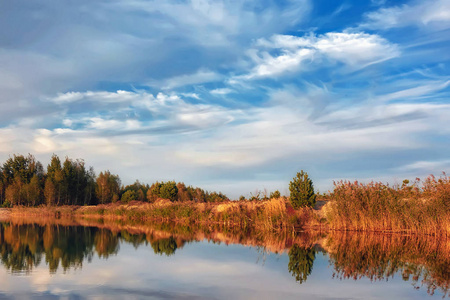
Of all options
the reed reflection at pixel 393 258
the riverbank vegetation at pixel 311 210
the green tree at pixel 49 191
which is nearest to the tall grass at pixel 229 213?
the riverbank vegetation at pixel 311 210

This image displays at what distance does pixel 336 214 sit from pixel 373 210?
1960 mm

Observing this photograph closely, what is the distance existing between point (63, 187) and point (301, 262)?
44.5m

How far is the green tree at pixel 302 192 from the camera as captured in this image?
23905 millimetres

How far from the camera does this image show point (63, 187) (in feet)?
164

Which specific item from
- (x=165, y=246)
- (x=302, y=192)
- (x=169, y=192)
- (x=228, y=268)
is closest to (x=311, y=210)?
(x=302, y=192)

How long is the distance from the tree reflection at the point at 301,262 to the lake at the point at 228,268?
3 cm

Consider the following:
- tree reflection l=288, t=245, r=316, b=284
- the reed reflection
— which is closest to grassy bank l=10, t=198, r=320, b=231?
the reed reflection

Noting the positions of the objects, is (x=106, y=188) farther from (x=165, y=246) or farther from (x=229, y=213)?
(x=165, y=246)

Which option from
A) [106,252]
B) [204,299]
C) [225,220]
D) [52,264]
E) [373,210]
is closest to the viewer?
[204,299]

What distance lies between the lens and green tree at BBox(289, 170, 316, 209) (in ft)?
78.4

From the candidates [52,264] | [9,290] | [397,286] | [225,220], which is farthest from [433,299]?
[225,220]

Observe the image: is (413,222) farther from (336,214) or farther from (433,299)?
(433,299)

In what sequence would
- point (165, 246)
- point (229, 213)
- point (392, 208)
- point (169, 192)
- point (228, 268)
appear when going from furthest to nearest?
1. point (169, 192)
2. point (229, 213)
3. point (392, 208)
4. point (165, 246)
5. point (228, 268)

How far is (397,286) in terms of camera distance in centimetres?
932
